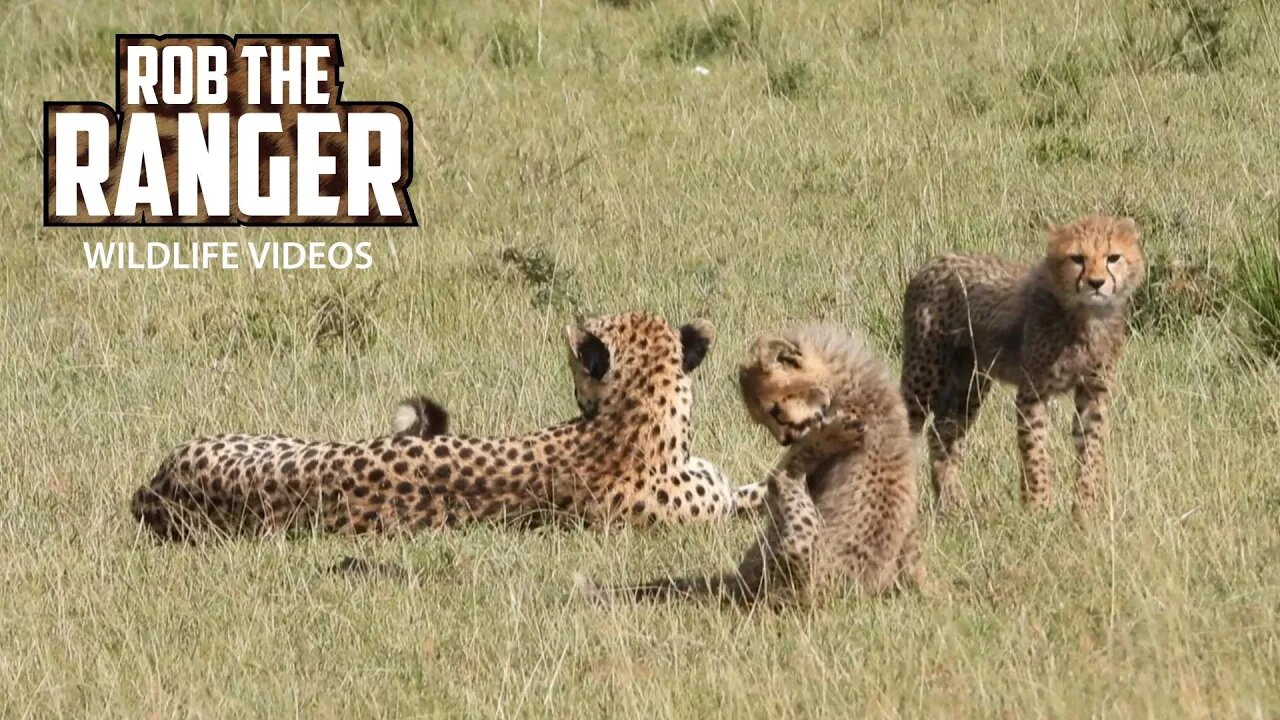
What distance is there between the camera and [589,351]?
6152mm

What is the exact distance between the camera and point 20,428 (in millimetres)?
7172

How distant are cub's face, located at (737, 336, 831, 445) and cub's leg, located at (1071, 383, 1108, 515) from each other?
2.70ft

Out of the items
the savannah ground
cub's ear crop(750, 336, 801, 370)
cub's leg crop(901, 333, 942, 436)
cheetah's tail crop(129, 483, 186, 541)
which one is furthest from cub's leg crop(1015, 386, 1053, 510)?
cheetah's tail crop(129, 483, 186, 541)

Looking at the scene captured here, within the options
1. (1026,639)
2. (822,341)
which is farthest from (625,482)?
(1026,639)

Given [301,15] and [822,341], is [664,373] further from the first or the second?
[301,15]

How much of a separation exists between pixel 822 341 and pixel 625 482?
1061 millimetres

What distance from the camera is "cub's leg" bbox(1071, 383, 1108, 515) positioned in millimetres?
5594

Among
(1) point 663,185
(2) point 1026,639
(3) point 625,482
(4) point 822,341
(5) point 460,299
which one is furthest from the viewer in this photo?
(1) point 663,185

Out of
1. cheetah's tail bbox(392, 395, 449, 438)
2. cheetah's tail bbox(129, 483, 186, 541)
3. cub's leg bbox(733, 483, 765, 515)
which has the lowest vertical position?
cheetah's tail bbox(129, 483, 186, 541)

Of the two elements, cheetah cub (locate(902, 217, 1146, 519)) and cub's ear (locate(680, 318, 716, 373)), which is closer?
cheetah cub (locate(902, 217, 1146, 519))

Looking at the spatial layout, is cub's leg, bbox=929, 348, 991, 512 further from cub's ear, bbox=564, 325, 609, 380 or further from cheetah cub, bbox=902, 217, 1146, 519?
cub's ear, bbox=564, 325, 609, 380

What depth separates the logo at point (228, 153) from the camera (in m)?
10.5

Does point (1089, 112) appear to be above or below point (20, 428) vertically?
above

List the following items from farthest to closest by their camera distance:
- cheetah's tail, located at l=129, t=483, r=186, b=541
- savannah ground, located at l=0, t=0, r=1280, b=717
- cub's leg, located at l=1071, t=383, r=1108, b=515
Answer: cheetah's tail, located at l=129, t=483, r=186, b=541 < cub's leg, located at l=1071, t=383, r=1108, b=515 < savannah ground, located at l=0, t=0, r=1280, b=717
